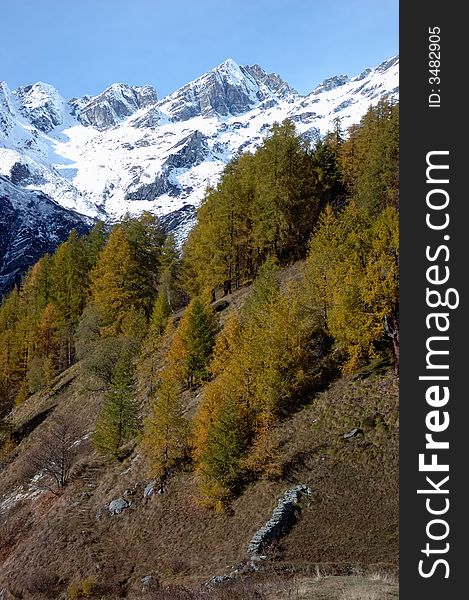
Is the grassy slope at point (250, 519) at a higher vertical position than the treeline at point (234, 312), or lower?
lower

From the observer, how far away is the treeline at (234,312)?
25406 millimetres

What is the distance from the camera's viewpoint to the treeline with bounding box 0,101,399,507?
1000 inches

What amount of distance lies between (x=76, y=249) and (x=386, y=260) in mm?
47680

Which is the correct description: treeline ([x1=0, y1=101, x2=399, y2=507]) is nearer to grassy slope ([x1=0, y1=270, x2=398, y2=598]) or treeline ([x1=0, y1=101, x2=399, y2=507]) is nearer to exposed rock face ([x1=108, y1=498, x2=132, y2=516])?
grassy slope ([x1=0, y1=270, x2=398, y2=598])

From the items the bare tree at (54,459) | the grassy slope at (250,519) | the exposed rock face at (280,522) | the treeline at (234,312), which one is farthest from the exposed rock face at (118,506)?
the exposed rock face at (280,522)

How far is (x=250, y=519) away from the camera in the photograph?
22875 mm

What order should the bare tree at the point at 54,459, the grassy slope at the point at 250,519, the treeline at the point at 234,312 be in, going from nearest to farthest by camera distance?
the grassy slope at the point at 250,519
the treeline at the point at 234,312
the bare tree at the point at 54,459

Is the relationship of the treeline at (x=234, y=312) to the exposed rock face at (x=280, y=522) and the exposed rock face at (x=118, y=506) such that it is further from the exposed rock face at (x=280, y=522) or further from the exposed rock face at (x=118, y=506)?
the exposed rock face at (x=118, y=506)

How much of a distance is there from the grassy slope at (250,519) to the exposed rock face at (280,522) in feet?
1.40

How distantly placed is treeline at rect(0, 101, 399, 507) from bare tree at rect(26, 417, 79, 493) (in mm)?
3248

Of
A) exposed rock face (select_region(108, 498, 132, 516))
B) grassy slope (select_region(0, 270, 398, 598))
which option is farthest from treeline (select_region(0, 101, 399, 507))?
exposed rock face (select_region(108, 498, 132, 516))

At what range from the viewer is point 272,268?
3647 centimetres

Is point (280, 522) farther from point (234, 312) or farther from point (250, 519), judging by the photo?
point (234, 312)

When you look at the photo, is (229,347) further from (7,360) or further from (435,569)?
(7,360)
